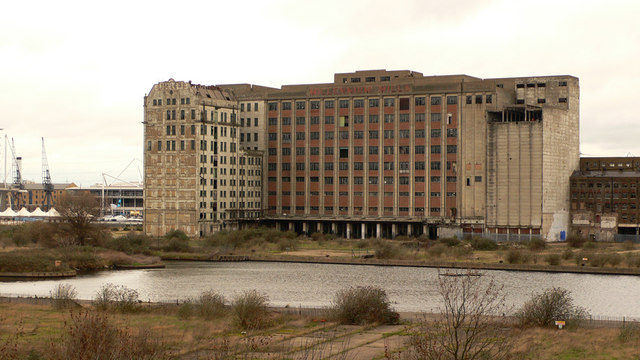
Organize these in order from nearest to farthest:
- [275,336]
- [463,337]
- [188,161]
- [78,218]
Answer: [463,337], [275,336], [78,218], [188,161]

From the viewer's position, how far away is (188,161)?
622 feet

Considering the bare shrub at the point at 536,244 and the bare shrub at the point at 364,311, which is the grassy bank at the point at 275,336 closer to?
the bare shrub at the point at 364,311

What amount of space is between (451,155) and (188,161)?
58315mm

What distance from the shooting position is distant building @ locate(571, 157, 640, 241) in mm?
179125

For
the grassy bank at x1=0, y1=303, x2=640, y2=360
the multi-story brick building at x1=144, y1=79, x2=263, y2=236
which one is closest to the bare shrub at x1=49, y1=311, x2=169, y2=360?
the grassy bank at x1=0, y1=303, x2=640, y2=360

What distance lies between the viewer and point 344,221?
196500mm

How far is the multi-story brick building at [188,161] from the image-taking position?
188875 mm

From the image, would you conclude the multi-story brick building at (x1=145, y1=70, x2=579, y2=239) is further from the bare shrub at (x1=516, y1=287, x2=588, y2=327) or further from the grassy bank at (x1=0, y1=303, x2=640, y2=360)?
the grassy bank at (x1=0, y1=303, x2=640, y2=360)

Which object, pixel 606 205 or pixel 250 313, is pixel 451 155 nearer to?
pixel 606 205

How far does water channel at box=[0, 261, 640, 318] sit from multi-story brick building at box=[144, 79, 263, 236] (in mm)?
46113

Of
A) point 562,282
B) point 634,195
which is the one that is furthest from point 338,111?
point 562,282

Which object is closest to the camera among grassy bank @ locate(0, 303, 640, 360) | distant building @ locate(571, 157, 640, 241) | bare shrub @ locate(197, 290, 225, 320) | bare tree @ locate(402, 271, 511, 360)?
bare tree @ locate(402, 271, 511, 360)

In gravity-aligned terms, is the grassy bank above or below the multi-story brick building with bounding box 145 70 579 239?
below

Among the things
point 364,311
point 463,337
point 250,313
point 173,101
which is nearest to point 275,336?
point 250,313
